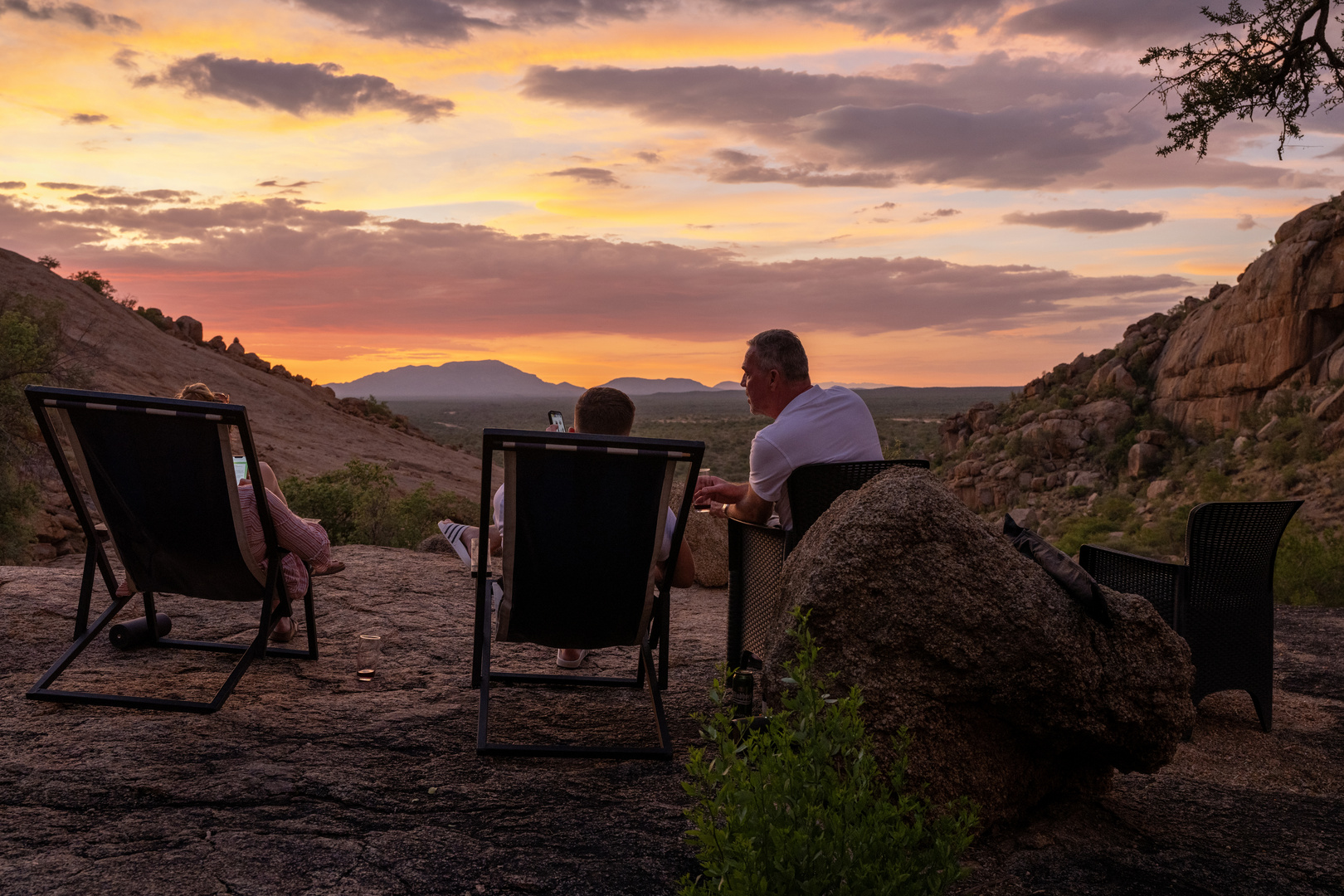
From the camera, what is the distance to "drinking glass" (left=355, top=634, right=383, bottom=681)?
4336 mm

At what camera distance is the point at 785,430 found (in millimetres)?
3996

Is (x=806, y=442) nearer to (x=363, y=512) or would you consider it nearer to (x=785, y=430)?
(x=785, y=430)

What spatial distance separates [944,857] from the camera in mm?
1801

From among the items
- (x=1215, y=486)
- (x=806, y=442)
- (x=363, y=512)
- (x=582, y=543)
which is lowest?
(x=363, y=512)

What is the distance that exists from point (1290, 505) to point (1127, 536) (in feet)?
42.5

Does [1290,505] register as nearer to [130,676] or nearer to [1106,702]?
[1106,702]

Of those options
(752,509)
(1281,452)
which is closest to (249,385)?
(1281,452)

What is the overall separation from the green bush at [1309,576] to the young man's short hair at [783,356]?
5.67 metres

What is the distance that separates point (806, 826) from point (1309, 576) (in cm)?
782

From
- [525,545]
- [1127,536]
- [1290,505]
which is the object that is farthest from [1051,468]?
[525,545]

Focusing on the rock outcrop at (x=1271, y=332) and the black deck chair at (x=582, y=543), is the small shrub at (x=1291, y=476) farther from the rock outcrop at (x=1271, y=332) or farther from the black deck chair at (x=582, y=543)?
the black deck chair at (x=582, y=543)

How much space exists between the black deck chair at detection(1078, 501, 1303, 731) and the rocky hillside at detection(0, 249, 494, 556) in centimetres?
1889

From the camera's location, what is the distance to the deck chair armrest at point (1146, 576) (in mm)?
4113

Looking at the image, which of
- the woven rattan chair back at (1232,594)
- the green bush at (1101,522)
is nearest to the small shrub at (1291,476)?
the green bush at (1101,522)
